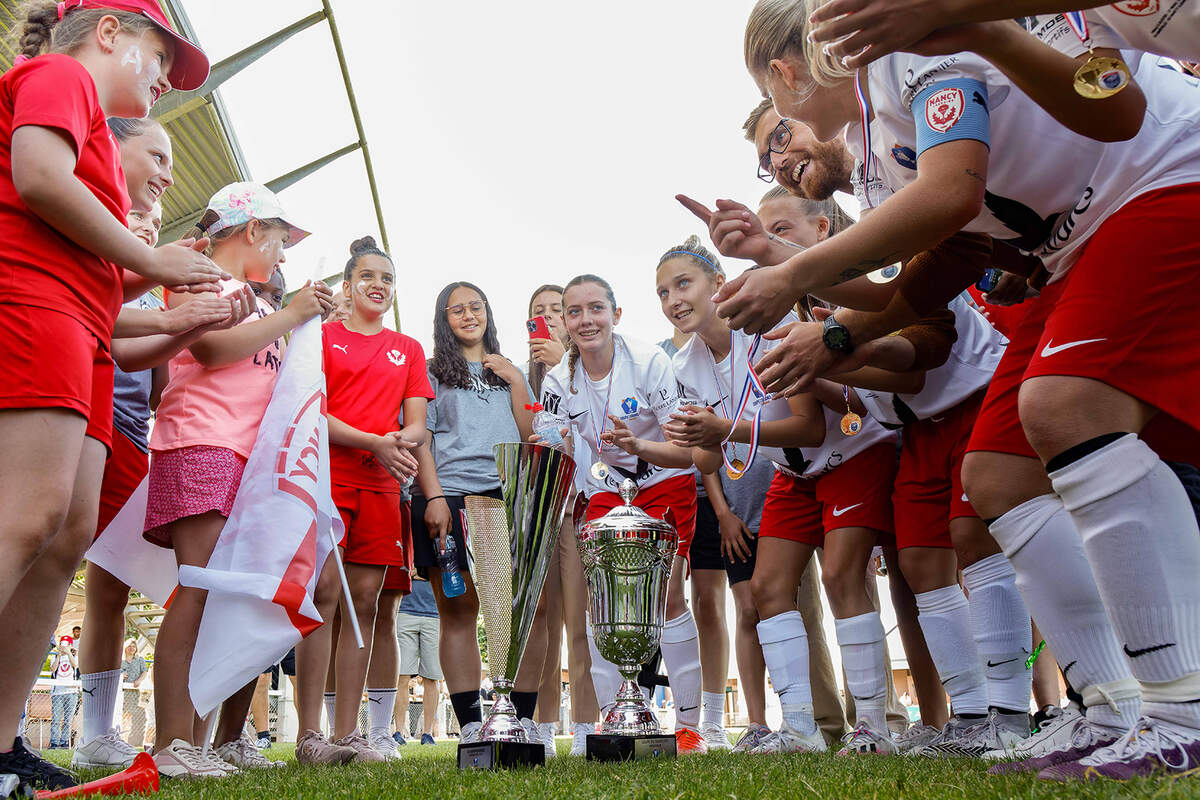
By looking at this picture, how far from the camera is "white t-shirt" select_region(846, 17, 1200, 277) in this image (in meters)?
1.75

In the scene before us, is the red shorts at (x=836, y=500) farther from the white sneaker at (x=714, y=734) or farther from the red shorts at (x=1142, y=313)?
the red shorts at (x=1142, y=313)

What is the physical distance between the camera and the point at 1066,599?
1886 millimetres

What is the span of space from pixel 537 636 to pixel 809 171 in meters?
2.71

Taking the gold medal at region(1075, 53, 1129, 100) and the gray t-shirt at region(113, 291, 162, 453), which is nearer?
the gold medal at region(1075, 53, 1129, 100)

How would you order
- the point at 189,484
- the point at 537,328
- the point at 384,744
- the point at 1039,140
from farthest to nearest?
1. the point at 537,328
2. the point at 384,744
3. the point at 189,484
4. the point at 1039,140

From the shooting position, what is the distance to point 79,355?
1.93m

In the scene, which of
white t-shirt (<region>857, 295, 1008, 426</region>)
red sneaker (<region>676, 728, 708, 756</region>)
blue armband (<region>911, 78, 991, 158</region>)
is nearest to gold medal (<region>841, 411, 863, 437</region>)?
white t-shirt (<region>857, 295, 1008, 426</region>)

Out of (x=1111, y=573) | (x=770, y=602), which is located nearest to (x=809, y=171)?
(x=770, y=602)

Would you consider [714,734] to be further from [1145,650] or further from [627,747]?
[1145,650]

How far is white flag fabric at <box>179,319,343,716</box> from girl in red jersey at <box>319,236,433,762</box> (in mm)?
820

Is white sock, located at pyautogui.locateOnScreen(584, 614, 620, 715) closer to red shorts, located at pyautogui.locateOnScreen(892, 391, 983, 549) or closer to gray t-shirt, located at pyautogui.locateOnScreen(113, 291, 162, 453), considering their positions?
red shorts, located at pyautogui.locateOnScreen(892, 391, 983, 549)

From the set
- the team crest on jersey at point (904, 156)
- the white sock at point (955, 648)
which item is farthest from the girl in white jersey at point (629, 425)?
the team crest on jersey at point (904, 156)

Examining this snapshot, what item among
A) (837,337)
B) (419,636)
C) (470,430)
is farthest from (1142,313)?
(419,636)

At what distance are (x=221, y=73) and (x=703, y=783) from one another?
9.54 metres
